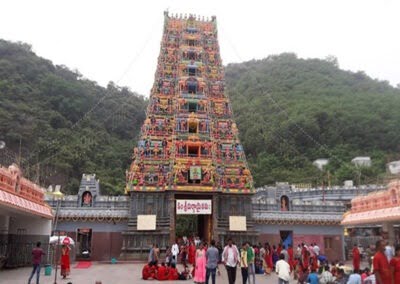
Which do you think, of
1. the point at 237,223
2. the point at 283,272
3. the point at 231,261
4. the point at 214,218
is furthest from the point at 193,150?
the point at 283,272

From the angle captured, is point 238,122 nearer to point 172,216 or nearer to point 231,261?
point 172,216

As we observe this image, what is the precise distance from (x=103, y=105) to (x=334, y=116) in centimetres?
3871

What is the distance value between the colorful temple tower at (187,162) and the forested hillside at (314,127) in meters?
26.2

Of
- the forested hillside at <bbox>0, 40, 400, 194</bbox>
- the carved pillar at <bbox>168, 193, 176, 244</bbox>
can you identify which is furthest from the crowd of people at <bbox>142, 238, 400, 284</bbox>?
the forested hillside at <bbox>0, 40, 400, 194</bbox>

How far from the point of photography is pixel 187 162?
95.8ft

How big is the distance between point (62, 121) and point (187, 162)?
1520 inches

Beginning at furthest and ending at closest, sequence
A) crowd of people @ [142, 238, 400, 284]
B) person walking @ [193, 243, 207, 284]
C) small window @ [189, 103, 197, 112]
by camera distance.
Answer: small window @ [189, 103, 197, 112] < person walking @ [193, 243, 207, 284] < crowd of people @ [142, 238, 400, 284]

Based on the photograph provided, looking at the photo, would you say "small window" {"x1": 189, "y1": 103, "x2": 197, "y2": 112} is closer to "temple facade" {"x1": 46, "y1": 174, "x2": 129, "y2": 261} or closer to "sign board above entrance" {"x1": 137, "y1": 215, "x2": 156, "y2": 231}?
"temple facade" {"x1": 46, "y1": 174, "x2": 129, "y2": 261}

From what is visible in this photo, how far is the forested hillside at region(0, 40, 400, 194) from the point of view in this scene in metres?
56.1

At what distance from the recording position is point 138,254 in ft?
90.8

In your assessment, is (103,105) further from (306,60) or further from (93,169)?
(306,60)

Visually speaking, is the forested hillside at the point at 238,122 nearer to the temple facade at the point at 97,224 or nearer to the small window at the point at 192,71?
the temple facade at the point at 97,224

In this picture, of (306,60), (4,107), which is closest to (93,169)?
(4,107)

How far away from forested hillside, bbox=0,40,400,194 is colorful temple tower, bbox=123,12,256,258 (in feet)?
70.2
